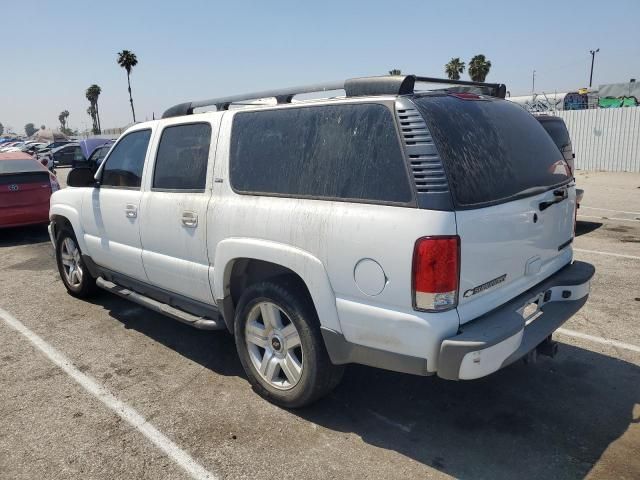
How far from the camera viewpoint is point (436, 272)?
2.47 m

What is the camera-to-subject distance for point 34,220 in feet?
30.2

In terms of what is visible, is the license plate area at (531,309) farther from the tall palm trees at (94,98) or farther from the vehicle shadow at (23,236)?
the tall palm trees at (94,98)

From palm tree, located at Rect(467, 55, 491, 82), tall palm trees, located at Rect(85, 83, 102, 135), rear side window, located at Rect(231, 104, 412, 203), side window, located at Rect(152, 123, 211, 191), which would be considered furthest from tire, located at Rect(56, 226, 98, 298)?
Answer: tall palm trees, located at Rect(85, 83, 102, 135)

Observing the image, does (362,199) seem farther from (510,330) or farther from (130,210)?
(130,210)

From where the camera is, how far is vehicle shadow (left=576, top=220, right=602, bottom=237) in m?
8.80

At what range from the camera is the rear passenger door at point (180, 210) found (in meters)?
3.67

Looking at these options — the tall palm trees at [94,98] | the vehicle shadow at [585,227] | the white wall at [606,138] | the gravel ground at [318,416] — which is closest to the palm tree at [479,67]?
the white wall at [606,138]

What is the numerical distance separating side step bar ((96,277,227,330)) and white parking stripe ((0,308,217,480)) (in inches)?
27.8

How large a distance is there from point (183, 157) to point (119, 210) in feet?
3.27

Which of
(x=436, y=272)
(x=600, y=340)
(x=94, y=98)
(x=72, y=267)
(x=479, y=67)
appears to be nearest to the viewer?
(x=436, y=272)

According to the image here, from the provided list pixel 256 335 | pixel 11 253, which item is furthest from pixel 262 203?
pixel 11 253

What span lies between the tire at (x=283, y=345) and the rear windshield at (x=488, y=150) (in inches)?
46.2

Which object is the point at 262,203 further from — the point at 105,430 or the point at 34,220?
the point at 34,220

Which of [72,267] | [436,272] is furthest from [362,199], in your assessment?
[72,267]
